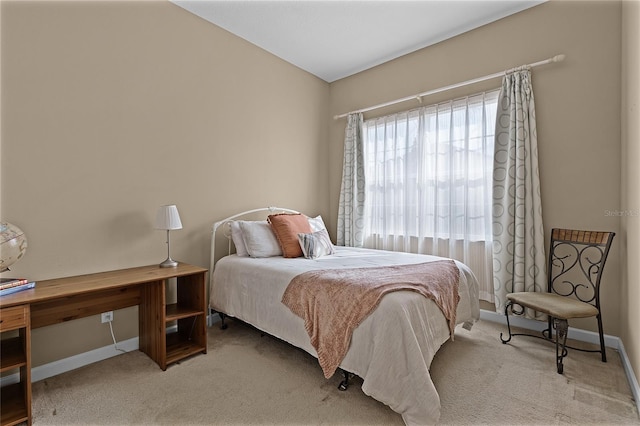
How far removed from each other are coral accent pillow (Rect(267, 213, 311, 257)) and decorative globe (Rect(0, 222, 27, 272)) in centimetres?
180

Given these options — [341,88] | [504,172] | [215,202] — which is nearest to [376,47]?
[341,88]

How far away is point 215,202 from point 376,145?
2070 mm

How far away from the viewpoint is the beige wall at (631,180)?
1.93m

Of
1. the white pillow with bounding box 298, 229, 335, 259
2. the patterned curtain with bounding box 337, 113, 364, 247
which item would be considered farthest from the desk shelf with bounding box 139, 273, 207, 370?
the patterned curtain with bounding box 337, 113, 364, 247

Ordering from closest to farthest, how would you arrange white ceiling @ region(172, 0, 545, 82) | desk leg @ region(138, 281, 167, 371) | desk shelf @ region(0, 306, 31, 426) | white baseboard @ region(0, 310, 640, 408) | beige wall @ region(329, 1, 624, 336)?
desk shelf @ region(0, 306, 31, 426)
white baseboard @ region(0, 310, 640, 408)
desk leg @ region(138, 281, 167, 371)
beige wall @ region(329, 1, 624, 336)
white ceiling @ region(172, 0, 545, 82)

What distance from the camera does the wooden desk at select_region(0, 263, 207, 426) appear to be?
166 cm

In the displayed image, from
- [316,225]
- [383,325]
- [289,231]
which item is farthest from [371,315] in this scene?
[316,225]

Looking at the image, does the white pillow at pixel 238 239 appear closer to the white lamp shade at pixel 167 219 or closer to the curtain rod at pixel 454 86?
the white lamp shade at pixel 167 219

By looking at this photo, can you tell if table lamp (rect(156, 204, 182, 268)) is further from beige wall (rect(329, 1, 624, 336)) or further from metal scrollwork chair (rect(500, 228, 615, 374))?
beige wall (rect(329, 1, 624, 336))

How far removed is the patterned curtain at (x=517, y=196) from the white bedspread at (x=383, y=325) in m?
0.51

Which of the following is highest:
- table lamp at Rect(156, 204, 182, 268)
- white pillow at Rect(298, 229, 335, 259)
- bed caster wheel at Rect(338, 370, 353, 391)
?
table lamp at Rect(156, 204, 182, 268)

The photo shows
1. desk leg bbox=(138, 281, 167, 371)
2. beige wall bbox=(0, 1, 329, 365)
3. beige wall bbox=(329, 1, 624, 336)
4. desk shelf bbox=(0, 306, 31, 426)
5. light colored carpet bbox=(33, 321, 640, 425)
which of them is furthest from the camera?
beige wall bbox=(329, 1, 624, 336)

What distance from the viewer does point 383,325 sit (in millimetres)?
1695

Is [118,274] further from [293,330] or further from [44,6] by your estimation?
[44,6]
